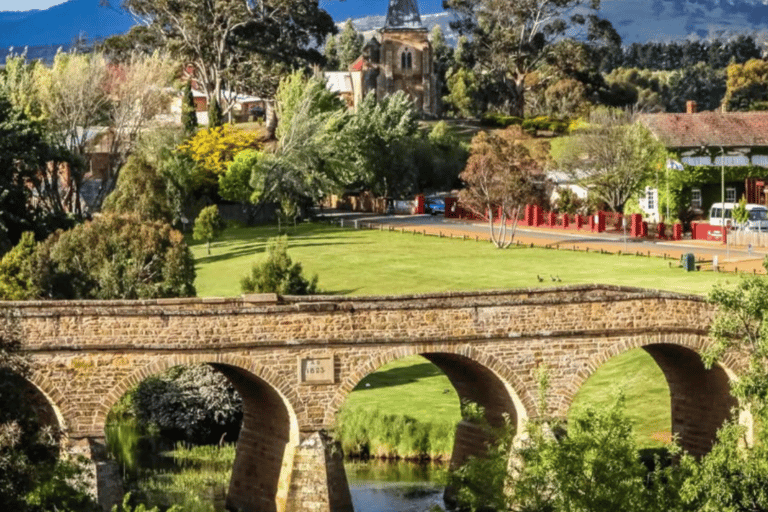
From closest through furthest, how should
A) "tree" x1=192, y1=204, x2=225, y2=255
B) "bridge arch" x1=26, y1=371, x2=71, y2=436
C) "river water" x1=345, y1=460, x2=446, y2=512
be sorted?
"bridge arch" x1=26, y1=371, x2=71, y2=436
"river water" x1=345, y1=460, x2=446, y2=512
"tree" x1=192, y1=204, x2=225, y2=255

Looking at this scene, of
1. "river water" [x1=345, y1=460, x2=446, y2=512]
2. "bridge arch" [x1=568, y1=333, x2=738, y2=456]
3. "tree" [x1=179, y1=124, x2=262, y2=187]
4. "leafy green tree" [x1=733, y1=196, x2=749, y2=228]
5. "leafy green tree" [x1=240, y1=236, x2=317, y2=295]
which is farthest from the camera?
"tree" [x1=179, y1=124, x2=262, y2=187]

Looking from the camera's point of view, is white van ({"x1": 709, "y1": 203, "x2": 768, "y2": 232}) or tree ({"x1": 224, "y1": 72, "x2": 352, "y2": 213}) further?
tree ({"x1": 224, "y1": 72, "x2": 352, "y2": 213})

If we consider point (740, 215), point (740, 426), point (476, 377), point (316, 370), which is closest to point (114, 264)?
point (476, 377)

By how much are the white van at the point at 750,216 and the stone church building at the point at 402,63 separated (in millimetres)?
53141

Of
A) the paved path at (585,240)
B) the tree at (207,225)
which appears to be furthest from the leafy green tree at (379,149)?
the tree at (207,225)

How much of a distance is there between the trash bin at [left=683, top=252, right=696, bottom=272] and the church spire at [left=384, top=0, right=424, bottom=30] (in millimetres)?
74744

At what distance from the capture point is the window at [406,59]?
452 feet

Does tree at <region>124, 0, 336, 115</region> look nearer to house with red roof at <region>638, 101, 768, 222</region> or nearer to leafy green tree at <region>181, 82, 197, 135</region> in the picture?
leafy green tree at <region>181, 82, 197, 135</region>

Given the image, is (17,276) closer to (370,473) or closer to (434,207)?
(370,473)

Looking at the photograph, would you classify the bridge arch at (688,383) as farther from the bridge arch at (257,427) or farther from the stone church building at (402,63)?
the stone church building at (402,63)

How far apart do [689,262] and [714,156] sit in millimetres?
22400

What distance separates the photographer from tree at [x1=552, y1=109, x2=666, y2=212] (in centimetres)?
8719

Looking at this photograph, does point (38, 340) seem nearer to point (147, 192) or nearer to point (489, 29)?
point (147, 192)

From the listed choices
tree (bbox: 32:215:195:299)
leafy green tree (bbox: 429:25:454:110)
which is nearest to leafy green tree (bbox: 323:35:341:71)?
leafy green tree (bbox: 429:25:454:110)
